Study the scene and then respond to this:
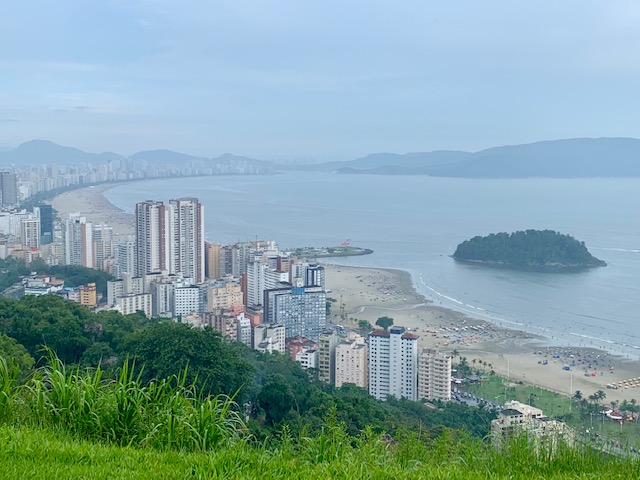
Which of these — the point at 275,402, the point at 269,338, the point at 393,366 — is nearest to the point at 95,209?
the point at 269,338

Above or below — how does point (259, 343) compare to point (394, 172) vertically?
below

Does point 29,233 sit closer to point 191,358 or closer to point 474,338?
point 474,338

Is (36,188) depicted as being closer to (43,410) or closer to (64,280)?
(64,280)

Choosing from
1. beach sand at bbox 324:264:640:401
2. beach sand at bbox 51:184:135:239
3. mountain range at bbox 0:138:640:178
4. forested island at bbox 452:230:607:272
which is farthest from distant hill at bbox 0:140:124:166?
beach sand at bbox 324:264:640:401

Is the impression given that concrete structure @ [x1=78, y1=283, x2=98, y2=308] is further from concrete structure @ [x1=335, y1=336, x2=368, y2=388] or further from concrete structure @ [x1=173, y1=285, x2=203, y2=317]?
concrete structure @ [x1=335, y1=336, x2=368, y2=388]

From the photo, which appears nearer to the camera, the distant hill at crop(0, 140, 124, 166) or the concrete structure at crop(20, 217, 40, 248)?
the concrete structure at crop(20, 217, 40, 248)

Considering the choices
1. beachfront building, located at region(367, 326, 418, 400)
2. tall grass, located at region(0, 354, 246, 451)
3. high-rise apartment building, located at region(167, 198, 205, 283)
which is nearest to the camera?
tall grass, located at region(0, 354, 246, 451)

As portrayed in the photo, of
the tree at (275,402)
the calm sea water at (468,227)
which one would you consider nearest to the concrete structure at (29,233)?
the calm sea water at (468,227)

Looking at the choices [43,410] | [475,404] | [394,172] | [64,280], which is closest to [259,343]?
[475,404]

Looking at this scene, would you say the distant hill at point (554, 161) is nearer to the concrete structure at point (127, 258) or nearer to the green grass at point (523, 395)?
the concrete structure at point (127, 258)
